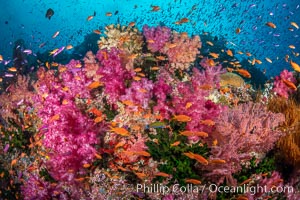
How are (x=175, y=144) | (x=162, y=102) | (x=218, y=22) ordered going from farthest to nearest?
(x=218, y=22)
(x=162, y=102)
(x=175, y=144)

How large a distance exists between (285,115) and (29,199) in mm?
6159

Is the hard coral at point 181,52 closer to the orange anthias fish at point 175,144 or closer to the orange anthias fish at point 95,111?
the orange anthias fish at point 95,111

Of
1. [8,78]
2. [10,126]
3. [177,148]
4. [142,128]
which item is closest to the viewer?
[177,148]

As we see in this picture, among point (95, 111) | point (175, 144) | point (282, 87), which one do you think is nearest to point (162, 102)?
point (175, 144)

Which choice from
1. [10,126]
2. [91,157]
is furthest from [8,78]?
[91,157]

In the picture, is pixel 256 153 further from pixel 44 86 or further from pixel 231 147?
pixel 44 86

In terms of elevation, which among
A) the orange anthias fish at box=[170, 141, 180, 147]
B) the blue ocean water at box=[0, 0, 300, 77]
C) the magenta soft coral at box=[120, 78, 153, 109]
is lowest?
the orange anthias fish at box=[170, 141, 180, 147]

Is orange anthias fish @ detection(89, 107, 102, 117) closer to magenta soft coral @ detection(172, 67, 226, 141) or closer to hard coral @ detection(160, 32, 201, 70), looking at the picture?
magenta soft coral @ detection(172, 67, 226, 141)

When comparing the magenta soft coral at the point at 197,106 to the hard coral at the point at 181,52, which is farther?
the hard coral at the point at 181,52

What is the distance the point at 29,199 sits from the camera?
5.52 m

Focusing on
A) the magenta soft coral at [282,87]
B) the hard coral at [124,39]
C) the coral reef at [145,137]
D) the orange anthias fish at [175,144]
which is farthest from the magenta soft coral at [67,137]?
the magenta soft coral at [282,87]

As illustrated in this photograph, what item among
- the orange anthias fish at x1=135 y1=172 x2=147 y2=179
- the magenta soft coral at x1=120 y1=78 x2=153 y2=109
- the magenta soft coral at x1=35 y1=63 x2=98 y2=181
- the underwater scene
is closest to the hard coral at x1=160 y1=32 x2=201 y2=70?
the underwater scene

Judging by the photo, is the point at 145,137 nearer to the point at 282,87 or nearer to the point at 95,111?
the point at 95,111

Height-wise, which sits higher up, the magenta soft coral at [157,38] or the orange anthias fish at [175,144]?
the magenta soft coral at [157,38]
